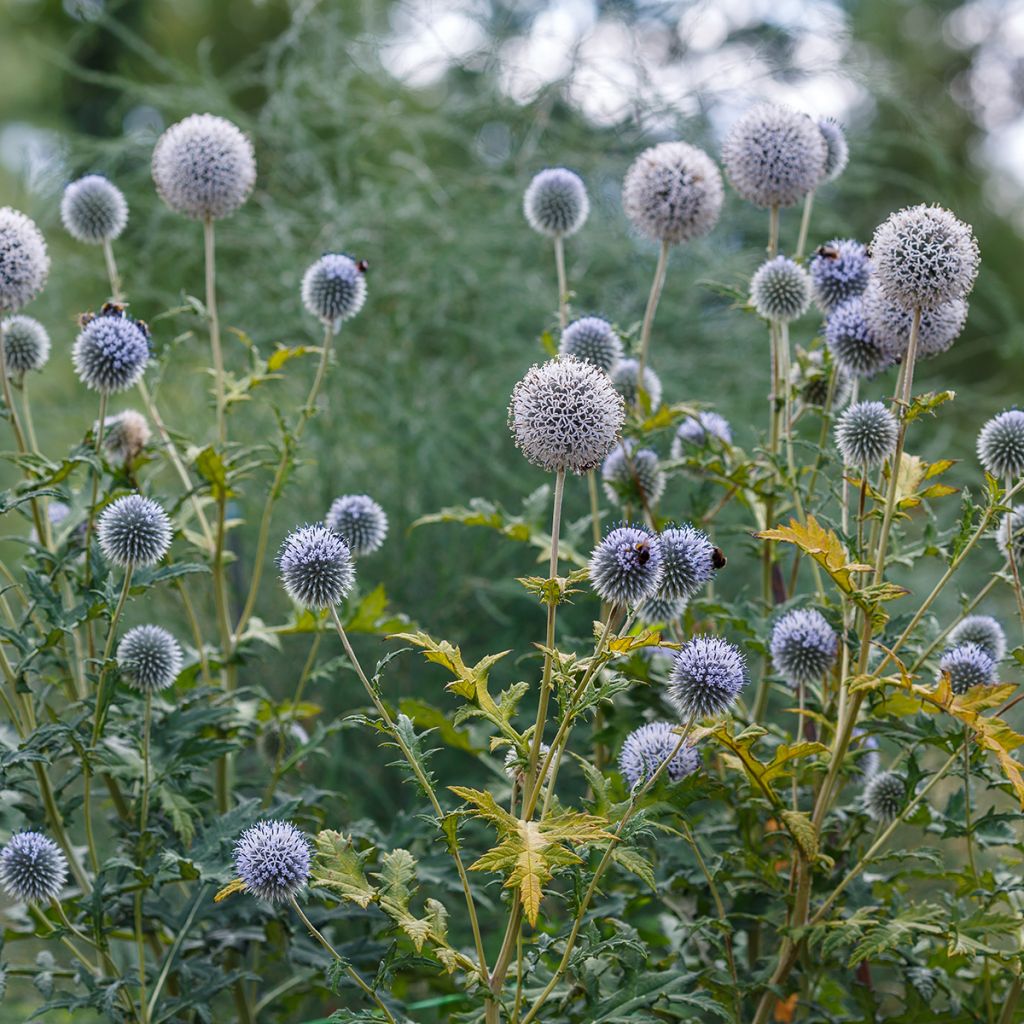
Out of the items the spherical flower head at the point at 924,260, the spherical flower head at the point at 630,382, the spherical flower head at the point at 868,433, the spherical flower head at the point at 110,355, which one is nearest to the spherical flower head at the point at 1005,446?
the spherical flower head at the point at 868,433

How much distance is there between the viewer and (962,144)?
13.0 meters

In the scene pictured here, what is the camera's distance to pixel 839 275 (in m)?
2.62

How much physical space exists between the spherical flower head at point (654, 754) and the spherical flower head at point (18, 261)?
4.83 ft

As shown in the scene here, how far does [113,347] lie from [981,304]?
9.43 metres

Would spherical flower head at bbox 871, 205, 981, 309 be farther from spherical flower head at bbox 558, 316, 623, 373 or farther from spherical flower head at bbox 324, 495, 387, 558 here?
spherical flower head at bbox 324, 495, 387, 558

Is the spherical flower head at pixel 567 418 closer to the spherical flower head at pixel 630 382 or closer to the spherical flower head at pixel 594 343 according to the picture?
the spherical flower head at pixel 594 343

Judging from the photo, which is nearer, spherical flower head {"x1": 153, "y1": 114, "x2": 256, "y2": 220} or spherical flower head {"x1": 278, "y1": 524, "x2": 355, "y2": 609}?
spherical flower head {"x1": 278, "y1": 524, "x2": 355, "y2": 609}

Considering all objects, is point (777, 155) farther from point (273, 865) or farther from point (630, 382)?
point (273, 865)

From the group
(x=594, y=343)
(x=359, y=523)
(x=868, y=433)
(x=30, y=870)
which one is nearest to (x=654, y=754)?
(x=868, y=433)

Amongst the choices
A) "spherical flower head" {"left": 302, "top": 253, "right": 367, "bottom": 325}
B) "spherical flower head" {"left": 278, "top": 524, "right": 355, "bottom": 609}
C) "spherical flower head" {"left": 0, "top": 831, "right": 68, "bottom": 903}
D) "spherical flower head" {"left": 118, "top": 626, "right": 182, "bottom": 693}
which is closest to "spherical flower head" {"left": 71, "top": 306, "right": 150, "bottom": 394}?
"spherical flower head" {"left": 302, "top": 253, "right": 367, "bottom": 325}

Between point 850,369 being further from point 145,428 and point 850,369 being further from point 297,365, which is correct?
point 297,365

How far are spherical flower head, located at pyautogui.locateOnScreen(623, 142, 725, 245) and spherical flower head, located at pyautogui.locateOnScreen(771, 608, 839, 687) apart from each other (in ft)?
3.12

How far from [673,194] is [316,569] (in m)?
1.24

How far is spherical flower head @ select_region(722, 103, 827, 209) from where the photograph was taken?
2.61m
